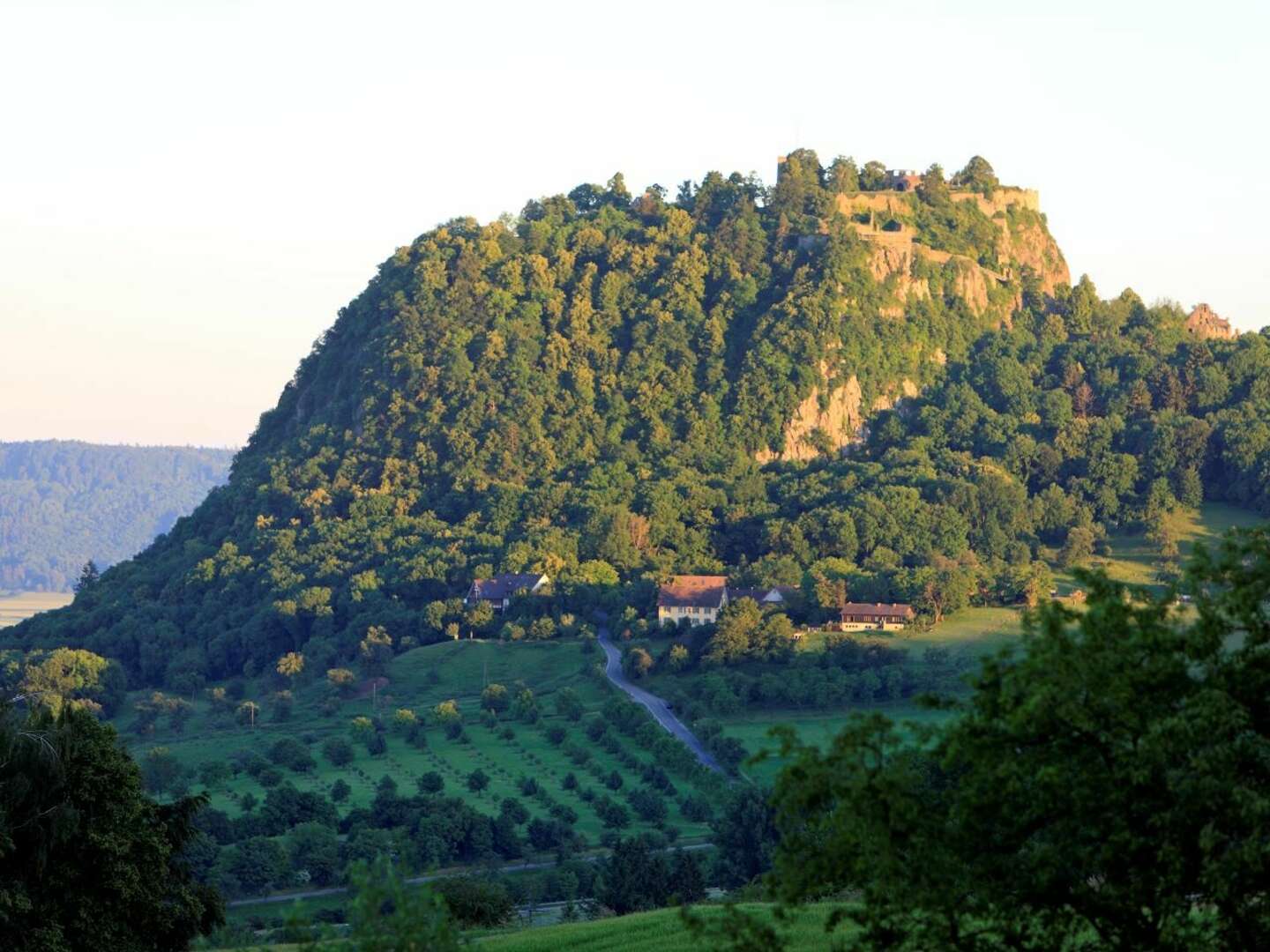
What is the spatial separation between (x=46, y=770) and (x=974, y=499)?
79407mm

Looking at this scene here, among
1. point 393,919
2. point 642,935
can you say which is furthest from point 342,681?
point 393,919

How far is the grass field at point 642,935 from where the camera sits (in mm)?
22453

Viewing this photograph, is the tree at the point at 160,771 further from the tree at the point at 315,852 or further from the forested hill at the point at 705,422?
the forested hill at the point at 705,422

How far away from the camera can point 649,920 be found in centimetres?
2559

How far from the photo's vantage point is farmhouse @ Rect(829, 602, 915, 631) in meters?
83.6

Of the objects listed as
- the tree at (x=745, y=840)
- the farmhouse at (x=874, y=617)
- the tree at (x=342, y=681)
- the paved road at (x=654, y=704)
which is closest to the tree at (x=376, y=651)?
the tree at (x=342, y=681)

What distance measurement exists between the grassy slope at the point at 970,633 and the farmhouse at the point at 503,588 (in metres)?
16.9

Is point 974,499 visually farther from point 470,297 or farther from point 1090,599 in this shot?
point 1090,599

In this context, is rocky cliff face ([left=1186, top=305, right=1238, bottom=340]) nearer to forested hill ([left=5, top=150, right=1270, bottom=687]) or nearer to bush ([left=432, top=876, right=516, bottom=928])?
forested hill ([left=5, top=150, right=1270, bottom=687])

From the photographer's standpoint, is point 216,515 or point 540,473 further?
point 216,515

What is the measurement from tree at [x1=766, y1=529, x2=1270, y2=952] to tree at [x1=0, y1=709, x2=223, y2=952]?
1160cm

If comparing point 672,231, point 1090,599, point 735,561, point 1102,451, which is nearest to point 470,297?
point 672,231

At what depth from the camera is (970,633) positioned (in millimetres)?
81375

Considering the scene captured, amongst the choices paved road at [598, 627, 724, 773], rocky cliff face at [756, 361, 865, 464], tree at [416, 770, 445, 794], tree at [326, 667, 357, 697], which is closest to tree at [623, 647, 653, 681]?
paved road at [598, 627, 724, 773]
